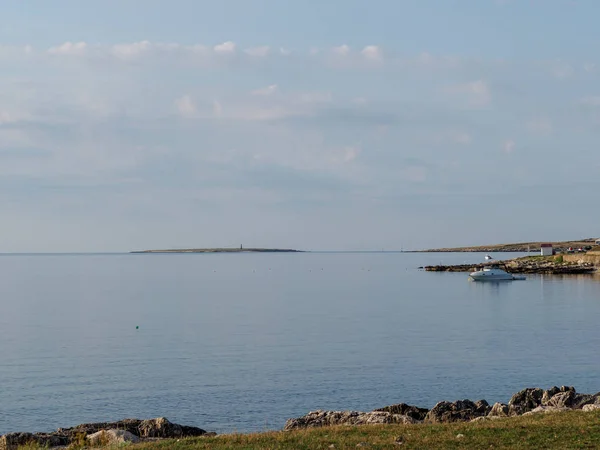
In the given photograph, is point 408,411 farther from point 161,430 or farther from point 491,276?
point 491,276

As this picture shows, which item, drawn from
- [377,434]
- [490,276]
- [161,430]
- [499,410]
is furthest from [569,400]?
[490,276]

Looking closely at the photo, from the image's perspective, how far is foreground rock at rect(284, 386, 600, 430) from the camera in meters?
22.3

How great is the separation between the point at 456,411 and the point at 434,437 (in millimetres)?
7724

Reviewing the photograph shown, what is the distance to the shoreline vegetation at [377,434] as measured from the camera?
16.3 meters

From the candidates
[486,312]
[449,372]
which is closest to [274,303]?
[486,312]

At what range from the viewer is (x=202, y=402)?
101 ft

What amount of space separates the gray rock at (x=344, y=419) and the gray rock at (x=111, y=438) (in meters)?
4.78

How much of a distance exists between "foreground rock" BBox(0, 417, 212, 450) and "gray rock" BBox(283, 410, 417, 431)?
10.8 ft

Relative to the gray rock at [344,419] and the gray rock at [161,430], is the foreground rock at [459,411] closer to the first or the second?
the gray rock at [344,419]

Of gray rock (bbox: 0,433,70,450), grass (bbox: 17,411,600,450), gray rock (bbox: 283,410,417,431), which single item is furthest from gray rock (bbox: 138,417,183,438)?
grass (bbox: 17,411,600,450)

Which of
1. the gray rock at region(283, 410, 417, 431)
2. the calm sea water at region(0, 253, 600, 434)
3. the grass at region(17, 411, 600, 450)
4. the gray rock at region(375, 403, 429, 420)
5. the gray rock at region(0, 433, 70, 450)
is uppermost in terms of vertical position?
the grass at region(17, 411, 600, 450)

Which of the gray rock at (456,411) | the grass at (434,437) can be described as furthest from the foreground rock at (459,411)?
the grass at (434,437)

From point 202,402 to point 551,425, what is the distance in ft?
55.3

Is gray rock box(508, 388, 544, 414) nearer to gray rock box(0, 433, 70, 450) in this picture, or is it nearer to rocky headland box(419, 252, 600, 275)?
gray rock box(0, 433, 70, 450)
